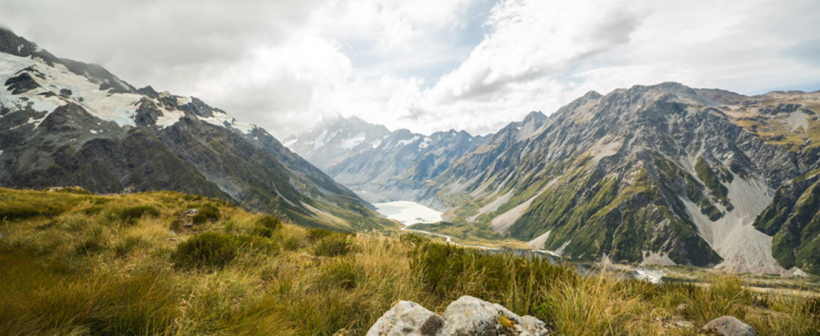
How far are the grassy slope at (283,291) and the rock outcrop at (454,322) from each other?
0.84 metres

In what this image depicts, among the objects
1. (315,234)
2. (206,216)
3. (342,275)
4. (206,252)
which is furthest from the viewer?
(206,216)

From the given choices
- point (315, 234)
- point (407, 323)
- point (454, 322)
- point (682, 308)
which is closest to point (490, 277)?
point (454, 322)

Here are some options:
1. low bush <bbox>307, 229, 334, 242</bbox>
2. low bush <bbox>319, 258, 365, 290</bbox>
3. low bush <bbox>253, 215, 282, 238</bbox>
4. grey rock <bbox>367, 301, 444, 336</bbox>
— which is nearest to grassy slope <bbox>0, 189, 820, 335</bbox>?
low bush <bbox>319, 258, 365, 290</bbox>

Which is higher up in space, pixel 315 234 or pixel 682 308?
pixel 315 234

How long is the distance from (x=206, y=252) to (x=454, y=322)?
6.80m

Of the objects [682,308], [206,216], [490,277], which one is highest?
[206,216]

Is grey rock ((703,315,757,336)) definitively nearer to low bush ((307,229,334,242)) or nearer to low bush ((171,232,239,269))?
low bush ((171,232,239,269))

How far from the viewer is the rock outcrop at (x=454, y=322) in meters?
4.10

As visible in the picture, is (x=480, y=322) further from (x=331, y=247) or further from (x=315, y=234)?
(x=315, y=234)

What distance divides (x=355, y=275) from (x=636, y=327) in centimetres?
516

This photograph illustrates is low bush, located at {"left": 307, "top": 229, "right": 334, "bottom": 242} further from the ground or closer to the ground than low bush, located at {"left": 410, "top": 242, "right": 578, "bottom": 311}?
further from the ground

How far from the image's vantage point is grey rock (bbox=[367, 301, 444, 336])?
4.10 meters

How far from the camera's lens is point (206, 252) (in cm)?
767

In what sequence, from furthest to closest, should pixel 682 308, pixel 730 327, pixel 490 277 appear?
1. pixel 682 308
2. pixel 490 277
3. pixel 730 327
